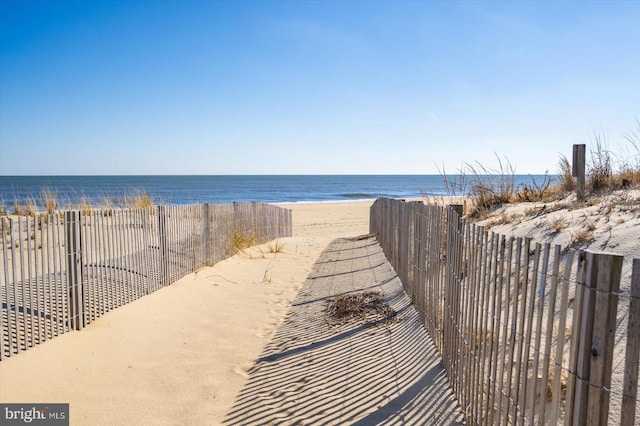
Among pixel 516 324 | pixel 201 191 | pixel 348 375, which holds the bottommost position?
pixel 201 191

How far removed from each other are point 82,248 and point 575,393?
5.64m

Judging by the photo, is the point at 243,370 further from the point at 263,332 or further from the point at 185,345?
the point at 263,332

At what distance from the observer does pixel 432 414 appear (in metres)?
3.68

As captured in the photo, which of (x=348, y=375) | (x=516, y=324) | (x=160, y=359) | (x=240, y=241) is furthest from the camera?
(x=240, y=241)

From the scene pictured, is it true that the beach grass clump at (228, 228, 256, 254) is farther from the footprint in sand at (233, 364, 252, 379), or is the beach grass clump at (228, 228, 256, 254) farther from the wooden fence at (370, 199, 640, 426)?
the footprint in sand at (233, 364, 252, 379)

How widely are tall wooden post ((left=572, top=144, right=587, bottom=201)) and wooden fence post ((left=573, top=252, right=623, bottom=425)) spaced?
675cm

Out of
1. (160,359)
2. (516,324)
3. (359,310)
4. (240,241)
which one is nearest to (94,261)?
(160,359)

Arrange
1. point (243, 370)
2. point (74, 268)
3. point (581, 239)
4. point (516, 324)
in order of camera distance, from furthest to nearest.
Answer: point (74, 268) → point (581, 239) → point (243, 370) → point (516, 324)

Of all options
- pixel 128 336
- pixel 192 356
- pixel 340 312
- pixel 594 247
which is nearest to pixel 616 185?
pixel 594 247

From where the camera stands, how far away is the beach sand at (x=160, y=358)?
4.11 metres

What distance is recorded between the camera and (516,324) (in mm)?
2740

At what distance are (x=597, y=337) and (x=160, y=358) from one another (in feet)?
15.0

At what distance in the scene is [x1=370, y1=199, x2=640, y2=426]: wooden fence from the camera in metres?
1.83

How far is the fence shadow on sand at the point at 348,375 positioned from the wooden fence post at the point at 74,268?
2.31m
